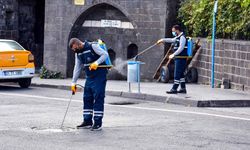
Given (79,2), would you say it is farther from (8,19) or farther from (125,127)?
(125,127)

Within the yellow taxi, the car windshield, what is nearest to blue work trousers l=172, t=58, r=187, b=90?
the yellow taxi

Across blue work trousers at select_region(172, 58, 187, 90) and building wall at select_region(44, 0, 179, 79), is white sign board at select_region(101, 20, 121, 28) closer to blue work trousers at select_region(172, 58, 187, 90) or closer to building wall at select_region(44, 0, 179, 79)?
building wall at select_region(44, 0, 179, 79)

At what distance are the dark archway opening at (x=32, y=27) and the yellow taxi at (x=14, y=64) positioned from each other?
22.6 feet

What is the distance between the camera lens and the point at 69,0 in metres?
24.6

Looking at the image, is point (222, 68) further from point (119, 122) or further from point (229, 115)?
point (119, 122)

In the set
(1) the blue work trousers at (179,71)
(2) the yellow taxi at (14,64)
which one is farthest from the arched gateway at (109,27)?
(1) the blue work trousers at (179,71)

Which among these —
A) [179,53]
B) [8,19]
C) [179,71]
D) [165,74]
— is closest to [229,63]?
[165,74]

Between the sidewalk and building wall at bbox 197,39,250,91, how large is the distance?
1.64 feet

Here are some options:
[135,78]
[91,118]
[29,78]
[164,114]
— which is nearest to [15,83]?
[29,78]

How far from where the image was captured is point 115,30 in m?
24.2

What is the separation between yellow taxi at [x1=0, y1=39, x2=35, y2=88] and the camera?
20.2m

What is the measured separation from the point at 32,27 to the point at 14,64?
8141mm

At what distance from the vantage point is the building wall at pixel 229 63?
19953 mm

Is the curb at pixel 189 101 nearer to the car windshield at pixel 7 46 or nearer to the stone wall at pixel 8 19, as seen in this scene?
the car windshield at pixel 7 46
